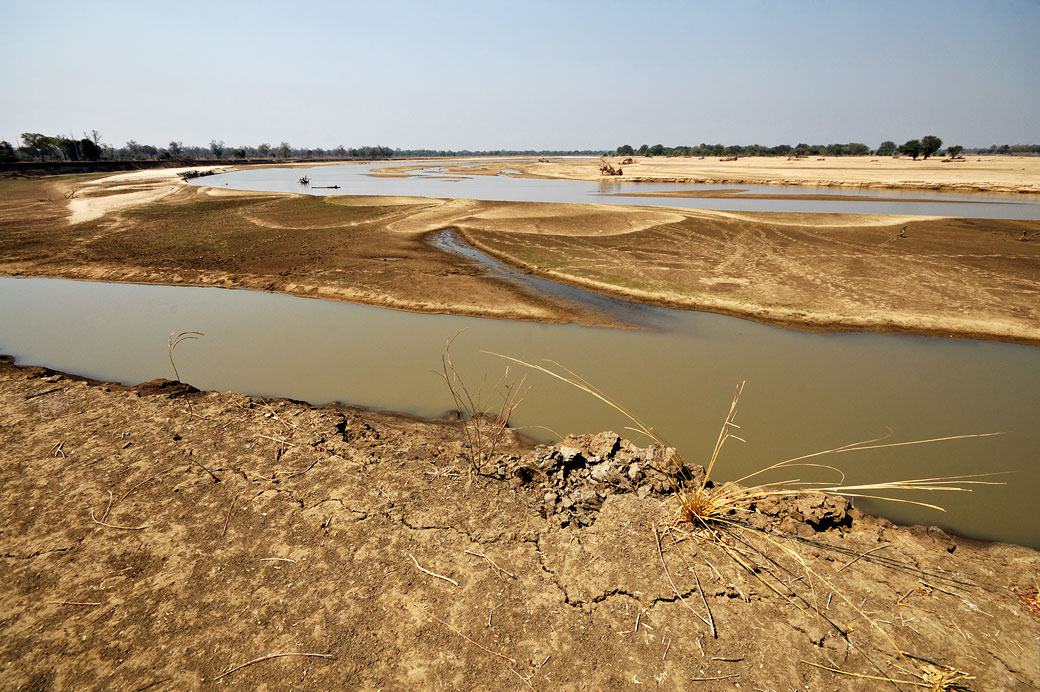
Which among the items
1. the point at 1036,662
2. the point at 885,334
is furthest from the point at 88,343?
the point at 885,334

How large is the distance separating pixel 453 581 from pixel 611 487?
1.96m

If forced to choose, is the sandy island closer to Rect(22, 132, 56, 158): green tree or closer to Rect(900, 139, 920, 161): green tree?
Rect(22, 132, 56, 158): green tree

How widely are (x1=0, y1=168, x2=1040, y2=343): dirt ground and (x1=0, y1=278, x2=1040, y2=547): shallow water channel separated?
4.19ft

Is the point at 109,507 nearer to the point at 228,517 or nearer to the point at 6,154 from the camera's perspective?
the point at 228,517

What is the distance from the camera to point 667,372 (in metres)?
8.34

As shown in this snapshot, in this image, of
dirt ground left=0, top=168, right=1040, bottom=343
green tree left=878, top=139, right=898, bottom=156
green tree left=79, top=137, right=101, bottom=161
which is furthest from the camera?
green tree left=878, top=139, right=898, bottom=156

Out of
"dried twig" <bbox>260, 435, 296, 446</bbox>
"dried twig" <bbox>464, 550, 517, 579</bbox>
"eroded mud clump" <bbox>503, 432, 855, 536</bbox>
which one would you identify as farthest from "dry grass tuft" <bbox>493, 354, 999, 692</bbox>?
"dried twig" <bbox>260, 435, 296, 446</bbox>

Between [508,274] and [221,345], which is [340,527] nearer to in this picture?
[221,345]

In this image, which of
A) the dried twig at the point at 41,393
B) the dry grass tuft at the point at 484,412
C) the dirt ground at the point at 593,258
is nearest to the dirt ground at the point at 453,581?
the dry grass tuft at the point at 484,412

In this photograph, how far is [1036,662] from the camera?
10.0 feet

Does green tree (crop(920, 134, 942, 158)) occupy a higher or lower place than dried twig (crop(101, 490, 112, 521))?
higher

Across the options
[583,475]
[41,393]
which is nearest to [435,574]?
[583,475]

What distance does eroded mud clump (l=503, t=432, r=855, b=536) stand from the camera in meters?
4.36

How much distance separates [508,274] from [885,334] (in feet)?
35.1
